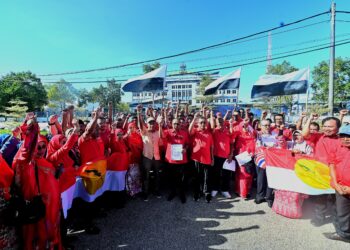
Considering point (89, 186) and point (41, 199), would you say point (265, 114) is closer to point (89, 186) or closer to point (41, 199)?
point (89, 186)

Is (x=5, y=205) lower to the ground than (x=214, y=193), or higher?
higher

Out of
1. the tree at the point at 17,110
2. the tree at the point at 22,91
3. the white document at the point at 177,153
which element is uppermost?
the tree at the point at 22,91

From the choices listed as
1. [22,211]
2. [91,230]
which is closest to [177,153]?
[91,230]

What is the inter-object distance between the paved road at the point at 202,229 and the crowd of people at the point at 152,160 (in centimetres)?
25

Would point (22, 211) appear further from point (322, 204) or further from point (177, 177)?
point (322, 204)

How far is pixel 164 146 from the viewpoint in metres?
6.09

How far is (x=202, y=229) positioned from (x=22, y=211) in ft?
9.41

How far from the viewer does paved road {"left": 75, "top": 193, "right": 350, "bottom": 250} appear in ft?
12.5

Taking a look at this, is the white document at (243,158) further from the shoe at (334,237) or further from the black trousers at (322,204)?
the shoe at (334,237)

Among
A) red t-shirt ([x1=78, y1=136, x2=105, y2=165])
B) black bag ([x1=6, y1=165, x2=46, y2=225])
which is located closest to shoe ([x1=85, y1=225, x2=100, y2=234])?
red t-shirt ([x1=78, y1=136, x2=105, y2=165])

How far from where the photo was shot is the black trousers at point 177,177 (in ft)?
19.3

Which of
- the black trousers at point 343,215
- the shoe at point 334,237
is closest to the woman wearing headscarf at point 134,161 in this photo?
the shoe at point 334,237

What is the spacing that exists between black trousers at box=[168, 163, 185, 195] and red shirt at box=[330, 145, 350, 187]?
10.2ft

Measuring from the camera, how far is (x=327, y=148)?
4301 mm
